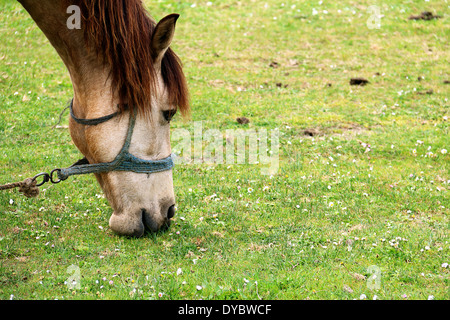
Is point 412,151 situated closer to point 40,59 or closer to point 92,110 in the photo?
point 92,110

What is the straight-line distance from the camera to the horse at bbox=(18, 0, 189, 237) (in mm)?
3809

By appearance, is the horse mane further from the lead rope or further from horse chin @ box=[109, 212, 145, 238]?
the lead rope

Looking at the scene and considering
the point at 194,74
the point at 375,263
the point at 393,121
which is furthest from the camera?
the point at 194,74

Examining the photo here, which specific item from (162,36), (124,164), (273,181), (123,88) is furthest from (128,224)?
(273,181)

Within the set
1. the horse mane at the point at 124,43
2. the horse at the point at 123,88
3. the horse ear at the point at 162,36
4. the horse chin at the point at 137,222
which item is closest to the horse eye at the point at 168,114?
the horse at the point at 123,88

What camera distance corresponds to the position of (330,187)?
606 cm

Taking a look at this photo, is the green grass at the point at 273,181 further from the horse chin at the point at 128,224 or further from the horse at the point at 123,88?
the horse at the point at 123,88

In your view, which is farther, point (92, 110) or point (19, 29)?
point (19, 29)

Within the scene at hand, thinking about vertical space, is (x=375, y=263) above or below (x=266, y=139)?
above

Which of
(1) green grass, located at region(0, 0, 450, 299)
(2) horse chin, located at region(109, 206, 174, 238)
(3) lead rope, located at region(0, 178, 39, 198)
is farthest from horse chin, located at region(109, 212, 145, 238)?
(3) lead rope, located at region(0, 178, 39, 198)

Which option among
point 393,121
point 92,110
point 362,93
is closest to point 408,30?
point 362,93

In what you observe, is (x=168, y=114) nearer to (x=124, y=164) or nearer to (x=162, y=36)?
(x=124, y=164)

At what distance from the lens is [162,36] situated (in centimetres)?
382

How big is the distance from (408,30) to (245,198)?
28.4 ft
